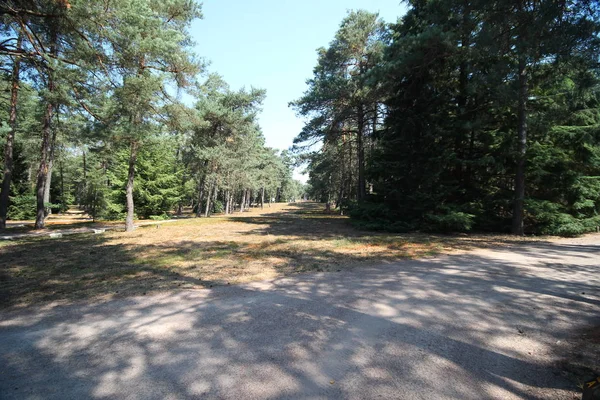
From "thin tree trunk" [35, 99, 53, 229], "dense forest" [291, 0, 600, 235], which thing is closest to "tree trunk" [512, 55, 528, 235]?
"dense forest" [291, 0, 600, 235]

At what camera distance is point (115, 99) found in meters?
10.9

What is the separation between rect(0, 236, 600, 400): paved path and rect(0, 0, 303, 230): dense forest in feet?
18.8

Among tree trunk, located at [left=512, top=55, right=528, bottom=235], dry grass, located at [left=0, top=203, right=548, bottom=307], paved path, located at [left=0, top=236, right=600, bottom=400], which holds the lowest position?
dry grass, located at [left=0, top=203, right=548, bottom=307]

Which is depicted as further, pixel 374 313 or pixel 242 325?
pixel 374 313

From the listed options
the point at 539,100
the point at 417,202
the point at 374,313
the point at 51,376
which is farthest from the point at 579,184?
the point at 51,376

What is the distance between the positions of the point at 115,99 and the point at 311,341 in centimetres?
1195

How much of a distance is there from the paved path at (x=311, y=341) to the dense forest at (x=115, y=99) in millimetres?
5736

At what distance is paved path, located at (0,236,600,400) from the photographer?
2494 mm

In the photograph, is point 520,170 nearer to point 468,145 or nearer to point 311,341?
point 468,145

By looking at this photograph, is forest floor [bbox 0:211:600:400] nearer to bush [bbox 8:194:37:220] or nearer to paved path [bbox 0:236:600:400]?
paved path [bbox 0:236:600:400]

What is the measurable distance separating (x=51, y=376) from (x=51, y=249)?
384 inches

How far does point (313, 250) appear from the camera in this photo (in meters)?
9.16

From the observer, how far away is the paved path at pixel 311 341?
2.49 meters

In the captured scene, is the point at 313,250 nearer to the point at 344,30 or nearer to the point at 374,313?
the point at 374,313
